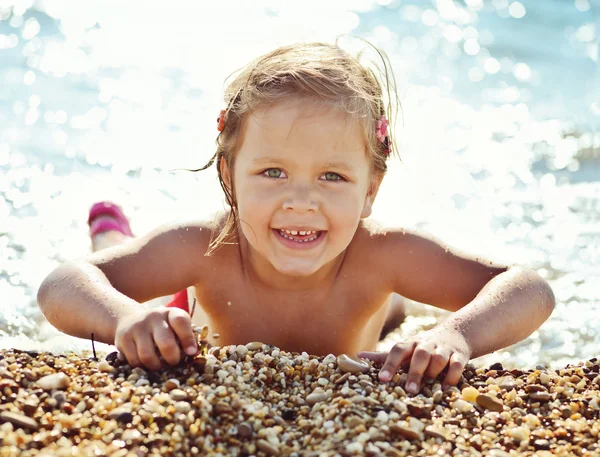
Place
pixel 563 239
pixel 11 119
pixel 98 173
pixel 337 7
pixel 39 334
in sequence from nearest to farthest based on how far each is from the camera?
1. pixel 39 334
2. pixel 563 239
3. pixel 98 173
4. pixel 11 119
5. pixel 337 7

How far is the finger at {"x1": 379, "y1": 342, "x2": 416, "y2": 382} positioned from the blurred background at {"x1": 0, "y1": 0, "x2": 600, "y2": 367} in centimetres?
261

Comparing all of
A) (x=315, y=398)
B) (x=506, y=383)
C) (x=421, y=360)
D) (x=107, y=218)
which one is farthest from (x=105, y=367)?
(x=107, y=218)

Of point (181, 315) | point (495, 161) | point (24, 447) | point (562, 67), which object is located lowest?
point (24, 447)

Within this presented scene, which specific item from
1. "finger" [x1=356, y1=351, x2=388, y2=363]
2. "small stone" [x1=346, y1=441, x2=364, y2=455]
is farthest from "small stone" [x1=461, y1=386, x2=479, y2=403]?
"small stone" [x1=346, y1=441, x2=364, y2=455]

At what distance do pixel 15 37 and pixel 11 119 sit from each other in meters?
2.48

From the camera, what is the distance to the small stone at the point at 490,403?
3.09m

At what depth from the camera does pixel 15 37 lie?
10.5 metres

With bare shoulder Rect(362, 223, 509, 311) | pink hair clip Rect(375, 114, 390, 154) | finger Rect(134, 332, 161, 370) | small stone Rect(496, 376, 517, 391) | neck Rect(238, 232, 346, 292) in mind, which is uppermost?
pink hair clip Rect(375, 114, 390, 154)

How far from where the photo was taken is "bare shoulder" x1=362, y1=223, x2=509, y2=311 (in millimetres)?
4195

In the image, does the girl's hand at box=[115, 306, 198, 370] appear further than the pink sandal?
No

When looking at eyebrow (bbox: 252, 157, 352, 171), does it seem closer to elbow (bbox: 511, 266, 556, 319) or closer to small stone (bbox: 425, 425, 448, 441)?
elbow (bbox: 511, 266, 556, 319)

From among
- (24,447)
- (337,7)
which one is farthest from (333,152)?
(337,7)

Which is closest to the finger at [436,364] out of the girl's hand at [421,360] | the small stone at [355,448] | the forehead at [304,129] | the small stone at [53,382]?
the girl's hand at [421,360]

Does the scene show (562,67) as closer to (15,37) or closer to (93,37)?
(93,37)
